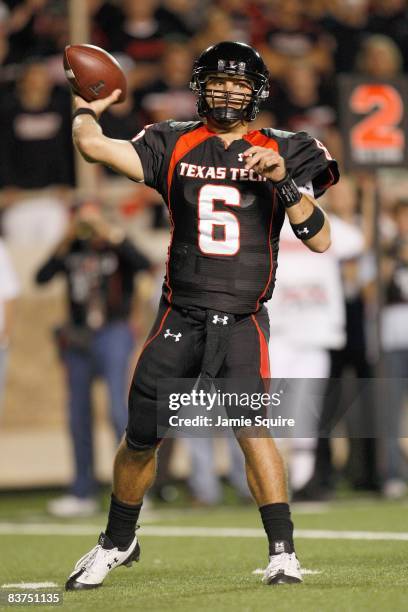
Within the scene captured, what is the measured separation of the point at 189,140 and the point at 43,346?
18.7 feet

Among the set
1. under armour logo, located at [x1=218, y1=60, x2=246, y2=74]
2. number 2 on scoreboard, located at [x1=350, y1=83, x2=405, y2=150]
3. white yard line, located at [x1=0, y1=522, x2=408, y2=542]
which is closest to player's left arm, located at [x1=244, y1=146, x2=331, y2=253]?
under armour logo, located at [x1=218, y1=60, x2=246, y2=74]

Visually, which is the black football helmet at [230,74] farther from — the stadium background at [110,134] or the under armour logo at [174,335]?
the stadium background at [110,134]

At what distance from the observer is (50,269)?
8.42 metres

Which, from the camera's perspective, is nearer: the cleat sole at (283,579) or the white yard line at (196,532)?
the cleat sole at (283,579)

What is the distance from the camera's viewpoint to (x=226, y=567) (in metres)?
5.13

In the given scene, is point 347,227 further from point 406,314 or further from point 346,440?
point 346,440

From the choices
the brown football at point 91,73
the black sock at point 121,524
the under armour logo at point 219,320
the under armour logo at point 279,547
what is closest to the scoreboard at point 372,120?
the brown football at point 91,73

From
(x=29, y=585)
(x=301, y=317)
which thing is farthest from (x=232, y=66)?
(x=301, y=317)

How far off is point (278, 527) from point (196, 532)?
2384mm

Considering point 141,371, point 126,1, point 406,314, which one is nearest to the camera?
point 141,371

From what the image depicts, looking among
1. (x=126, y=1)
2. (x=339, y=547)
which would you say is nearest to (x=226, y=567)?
(x=339, y=547)

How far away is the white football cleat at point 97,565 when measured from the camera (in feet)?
14.9

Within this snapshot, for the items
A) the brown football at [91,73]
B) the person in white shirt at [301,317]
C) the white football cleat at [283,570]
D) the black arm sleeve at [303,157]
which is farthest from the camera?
the person in white shirt at [301,317]

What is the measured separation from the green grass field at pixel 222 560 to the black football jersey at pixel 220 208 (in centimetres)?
97
